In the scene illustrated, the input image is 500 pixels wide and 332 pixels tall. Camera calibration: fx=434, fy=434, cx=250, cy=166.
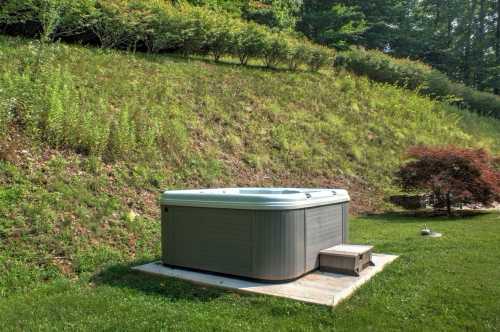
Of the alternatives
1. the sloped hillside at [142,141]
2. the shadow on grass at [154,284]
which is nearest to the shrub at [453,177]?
the sloped hillside at [142,141]

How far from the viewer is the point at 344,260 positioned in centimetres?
432

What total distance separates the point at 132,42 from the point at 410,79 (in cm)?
1198

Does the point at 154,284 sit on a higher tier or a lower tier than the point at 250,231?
lower

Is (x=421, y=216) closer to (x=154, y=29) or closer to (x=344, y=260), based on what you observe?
(x=344, y=260)

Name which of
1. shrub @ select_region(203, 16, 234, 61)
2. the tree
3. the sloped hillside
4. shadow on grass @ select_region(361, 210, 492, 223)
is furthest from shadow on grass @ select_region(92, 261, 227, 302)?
the tree

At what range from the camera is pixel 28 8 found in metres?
8.78

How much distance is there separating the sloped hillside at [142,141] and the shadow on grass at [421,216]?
23.0 inches

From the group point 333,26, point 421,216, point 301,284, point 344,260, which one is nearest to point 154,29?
point 421,216

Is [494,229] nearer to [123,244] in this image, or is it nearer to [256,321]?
[256,321]

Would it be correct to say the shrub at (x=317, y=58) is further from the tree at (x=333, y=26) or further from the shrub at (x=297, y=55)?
the tree at (x=333, y=26)

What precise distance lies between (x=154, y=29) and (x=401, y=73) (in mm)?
10779

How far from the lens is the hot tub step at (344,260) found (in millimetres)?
4277

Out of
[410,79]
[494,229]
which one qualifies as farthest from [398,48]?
[494,229]

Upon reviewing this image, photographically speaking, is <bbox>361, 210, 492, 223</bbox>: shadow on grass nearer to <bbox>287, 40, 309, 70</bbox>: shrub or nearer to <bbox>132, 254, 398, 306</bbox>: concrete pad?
<bbox>132, 254, 398, 306</bbox>: concrete pad
